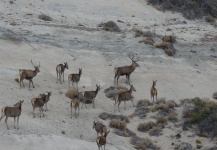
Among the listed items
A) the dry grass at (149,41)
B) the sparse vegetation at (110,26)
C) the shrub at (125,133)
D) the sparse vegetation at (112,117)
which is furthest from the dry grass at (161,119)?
the sparse vegetation at (110,26)

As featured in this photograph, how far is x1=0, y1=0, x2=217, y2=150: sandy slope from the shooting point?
2594 cm

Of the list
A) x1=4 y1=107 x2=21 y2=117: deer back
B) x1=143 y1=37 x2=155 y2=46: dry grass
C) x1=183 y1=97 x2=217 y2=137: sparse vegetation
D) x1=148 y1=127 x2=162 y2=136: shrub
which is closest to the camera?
x1=4 y1=107 x2=21 y2=117: deer back

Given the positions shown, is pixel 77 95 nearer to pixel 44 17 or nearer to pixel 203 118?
pixel 203 118

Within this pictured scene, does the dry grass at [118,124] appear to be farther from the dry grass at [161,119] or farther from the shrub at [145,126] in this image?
the dry grass at [161,119]

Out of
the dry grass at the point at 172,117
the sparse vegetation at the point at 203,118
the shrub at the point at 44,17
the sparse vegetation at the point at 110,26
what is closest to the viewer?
the sparse vegetation at the point at 203,118

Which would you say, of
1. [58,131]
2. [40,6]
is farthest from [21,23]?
[58,131]

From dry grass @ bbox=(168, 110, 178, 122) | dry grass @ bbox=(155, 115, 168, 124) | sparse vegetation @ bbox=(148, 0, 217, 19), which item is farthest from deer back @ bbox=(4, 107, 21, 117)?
sparse vegetation @ bbox=(148, 0, 217, 19)

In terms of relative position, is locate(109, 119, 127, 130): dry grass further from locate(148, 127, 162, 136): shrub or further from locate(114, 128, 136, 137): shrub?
locate(148, 127, 162, 136): shrub

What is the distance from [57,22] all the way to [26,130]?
2356 centimetres

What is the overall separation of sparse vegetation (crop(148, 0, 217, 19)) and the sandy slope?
5937 mm

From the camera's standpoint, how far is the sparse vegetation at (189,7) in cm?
5644

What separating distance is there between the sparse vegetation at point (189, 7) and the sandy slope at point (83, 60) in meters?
5.94

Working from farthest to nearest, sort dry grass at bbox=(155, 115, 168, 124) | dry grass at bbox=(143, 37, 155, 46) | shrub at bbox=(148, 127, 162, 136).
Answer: dry grass at bbox=(143, 37, 155, 46) → dry grass at bbox=(155, 115, 168, 124) → shrub at bbox=(148, 127, 162, 136)

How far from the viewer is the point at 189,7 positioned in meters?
57.4
